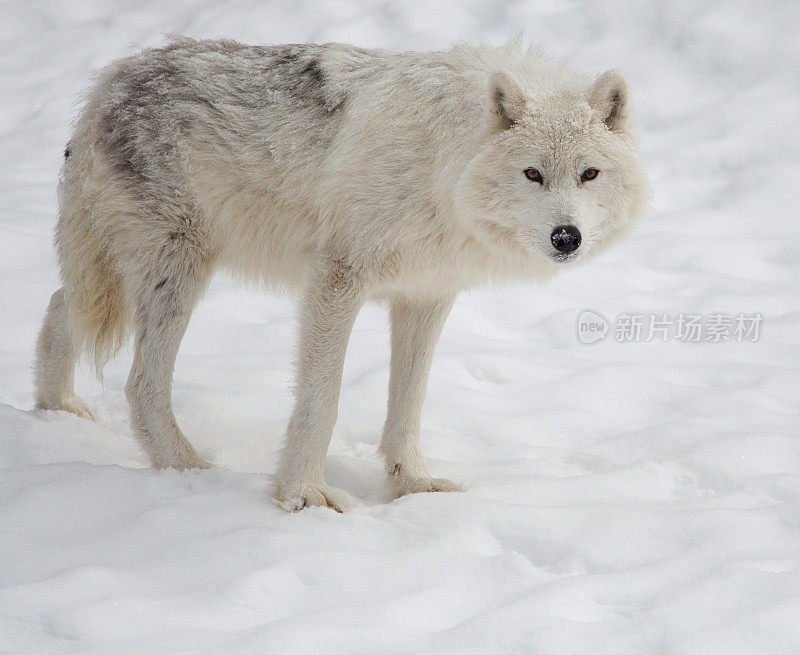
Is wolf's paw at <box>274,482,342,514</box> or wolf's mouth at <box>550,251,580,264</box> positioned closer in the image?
wolf's mouth at <box>550,251,580,264</box>

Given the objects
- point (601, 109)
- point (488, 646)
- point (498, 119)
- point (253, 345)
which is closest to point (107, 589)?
point (488, 646)

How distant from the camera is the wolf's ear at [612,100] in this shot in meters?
3.54

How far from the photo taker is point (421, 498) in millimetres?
3723

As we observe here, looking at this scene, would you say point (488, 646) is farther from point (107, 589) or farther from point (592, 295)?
point (592, 295)

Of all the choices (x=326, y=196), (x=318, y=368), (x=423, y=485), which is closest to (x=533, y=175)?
(x=326, y=196)

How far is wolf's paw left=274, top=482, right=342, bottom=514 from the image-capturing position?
373 cm

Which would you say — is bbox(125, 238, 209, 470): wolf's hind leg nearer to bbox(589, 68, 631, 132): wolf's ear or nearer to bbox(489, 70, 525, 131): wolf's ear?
bbox(489, 70, 525, 131): wolf's ear

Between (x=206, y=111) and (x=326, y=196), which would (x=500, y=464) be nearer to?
(x=326, y=196)

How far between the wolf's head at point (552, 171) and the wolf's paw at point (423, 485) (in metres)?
1.22

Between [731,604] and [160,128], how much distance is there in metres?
3.18
